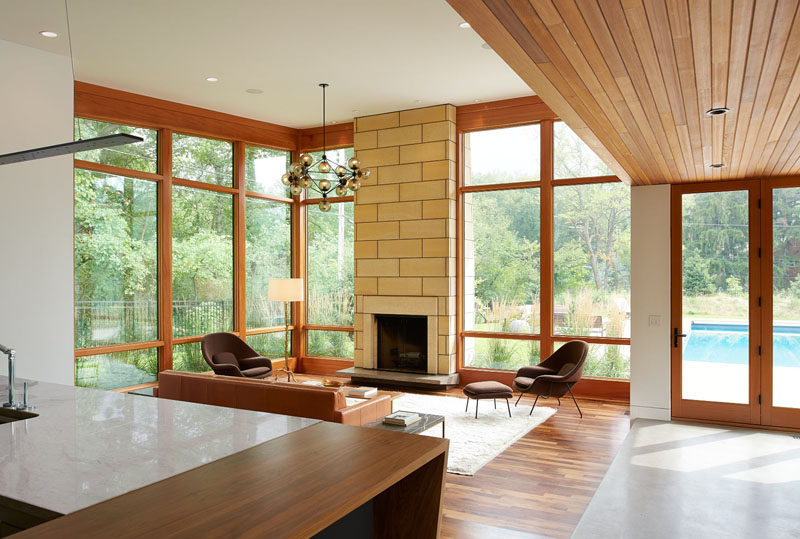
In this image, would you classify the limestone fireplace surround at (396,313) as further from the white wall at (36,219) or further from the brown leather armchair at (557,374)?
the white wall at (36,219)

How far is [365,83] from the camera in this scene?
6824 mm

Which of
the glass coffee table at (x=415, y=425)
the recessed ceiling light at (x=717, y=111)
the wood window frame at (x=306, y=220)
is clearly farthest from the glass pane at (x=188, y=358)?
the recessed ceiling light at (x=717, y=111)

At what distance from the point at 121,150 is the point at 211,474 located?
6.49 metres

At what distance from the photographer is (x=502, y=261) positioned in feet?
25.4

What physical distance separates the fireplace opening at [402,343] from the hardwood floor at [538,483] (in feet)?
7.88

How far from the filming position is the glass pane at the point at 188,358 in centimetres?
765

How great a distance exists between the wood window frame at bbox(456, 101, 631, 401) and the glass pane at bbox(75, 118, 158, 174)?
13.0 ft

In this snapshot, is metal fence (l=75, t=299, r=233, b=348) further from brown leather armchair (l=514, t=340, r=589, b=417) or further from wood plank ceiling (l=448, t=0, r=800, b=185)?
wood plank ceiling (l=448, t=0, r=800, b=185)

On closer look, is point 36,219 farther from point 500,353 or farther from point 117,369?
point 500,353

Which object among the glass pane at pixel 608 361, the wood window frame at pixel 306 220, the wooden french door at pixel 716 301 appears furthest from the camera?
the wood window frame at pixel 306 220

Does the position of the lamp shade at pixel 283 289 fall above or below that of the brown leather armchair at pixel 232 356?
above

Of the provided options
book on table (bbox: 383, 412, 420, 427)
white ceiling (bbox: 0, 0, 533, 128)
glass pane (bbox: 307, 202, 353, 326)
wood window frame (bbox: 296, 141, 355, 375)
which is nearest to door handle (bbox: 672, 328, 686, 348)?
book on table (bbox: 383, 412, 420, 427)

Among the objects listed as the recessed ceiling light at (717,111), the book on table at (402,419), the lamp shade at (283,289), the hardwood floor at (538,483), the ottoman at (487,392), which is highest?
the recessed ceiling light at (717,111)

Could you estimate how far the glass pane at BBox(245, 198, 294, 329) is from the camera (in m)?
8.63
